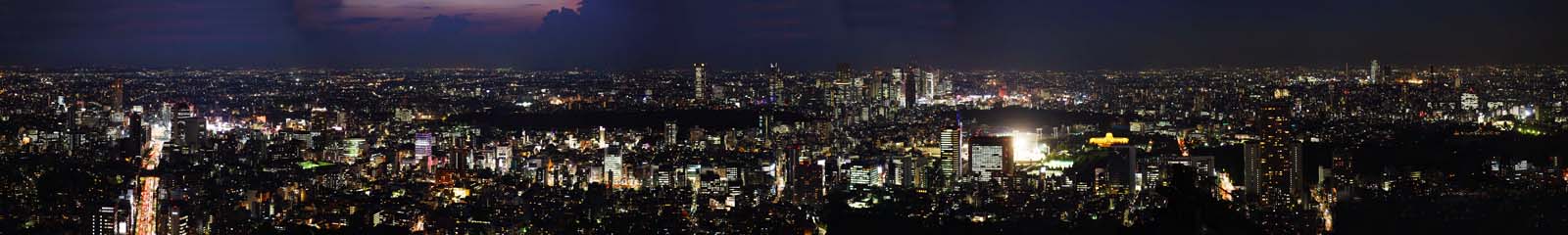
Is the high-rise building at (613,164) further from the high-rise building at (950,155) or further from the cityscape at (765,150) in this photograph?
the high-rise building at (950,155)

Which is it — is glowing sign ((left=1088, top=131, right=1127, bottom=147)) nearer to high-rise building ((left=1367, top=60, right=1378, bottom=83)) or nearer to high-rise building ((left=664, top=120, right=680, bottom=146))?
high-rise building ((left=1367, top=60, right=1378, bottom=83))

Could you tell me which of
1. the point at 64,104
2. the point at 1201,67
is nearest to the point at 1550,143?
the point at 1201,67

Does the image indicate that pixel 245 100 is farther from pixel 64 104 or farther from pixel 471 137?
pixel 471 137

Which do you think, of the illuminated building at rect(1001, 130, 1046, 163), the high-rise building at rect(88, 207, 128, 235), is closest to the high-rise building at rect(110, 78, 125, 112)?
the high-rise building at rect(88, 207, 128, 235)

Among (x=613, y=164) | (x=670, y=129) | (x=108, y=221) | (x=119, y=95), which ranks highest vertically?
(x=119, y=95)

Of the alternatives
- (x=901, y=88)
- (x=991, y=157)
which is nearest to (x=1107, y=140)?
(x=991, y=157)

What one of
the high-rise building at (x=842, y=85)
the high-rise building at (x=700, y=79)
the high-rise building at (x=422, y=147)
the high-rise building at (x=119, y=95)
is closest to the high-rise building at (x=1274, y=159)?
the high-rise building at (x=842, y=85)

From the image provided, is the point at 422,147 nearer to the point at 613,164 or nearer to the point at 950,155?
the point at 613,164
